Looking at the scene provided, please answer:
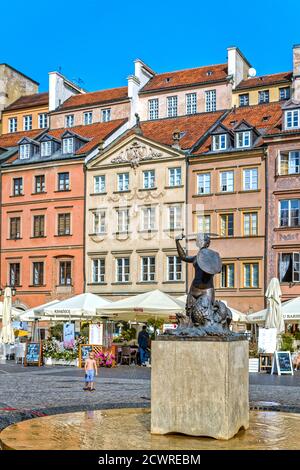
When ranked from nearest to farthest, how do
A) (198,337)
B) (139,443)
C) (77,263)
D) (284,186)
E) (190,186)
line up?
(139,443), (198,337), (284,186), (190,186), (77,263)

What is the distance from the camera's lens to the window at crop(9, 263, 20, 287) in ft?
150

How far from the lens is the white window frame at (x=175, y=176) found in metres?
41.4

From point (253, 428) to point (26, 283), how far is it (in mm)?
36713

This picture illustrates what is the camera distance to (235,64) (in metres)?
46.5

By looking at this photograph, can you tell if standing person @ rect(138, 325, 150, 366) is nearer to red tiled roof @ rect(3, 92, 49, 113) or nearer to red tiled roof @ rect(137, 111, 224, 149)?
red tiled roof @ rect(137, 111, 224, 149)

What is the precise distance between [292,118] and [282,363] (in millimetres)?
18876

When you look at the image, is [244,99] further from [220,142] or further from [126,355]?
[126,355]

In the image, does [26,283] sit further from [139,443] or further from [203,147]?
[139,443]

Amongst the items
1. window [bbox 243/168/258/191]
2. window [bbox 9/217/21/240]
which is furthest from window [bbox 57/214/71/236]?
window [bbox 243/168/258/191]

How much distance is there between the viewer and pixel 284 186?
3822 cm

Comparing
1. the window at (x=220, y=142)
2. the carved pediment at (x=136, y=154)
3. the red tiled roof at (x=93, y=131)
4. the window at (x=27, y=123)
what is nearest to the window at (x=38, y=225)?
the red tiled roof at (x=93, y=131)

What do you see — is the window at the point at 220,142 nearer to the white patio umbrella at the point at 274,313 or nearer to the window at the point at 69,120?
the window at the point at 69,120

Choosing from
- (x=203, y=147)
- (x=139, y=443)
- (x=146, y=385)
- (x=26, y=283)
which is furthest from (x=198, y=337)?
(x=26, y=283)

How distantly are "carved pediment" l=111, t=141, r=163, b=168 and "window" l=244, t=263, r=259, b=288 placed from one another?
8.53 metres
